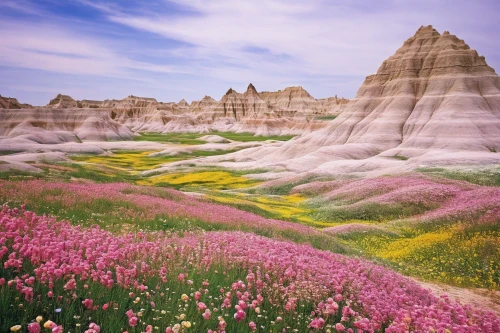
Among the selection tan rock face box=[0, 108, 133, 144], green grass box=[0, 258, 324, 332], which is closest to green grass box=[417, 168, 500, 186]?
green grass box=[0, 258, 324, 332]

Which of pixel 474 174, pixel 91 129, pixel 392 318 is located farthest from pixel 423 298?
pixel 91 129

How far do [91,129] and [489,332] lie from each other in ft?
540

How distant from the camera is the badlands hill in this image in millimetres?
72688

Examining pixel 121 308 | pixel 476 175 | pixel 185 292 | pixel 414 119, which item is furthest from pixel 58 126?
pixel 121 308

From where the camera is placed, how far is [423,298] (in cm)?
1041

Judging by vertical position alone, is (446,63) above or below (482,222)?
above

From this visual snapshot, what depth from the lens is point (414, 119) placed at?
8812 centimetres

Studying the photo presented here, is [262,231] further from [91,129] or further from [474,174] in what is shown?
[91,129]

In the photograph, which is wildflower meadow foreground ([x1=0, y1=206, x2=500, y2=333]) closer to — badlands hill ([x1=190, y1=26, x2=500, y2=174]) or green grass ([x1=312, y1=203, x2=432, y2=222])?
green grass ([x1=312, y1=203, x2=432, y2=222])

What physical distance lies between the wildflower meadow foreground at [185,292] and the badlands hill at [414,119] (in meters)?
56.6

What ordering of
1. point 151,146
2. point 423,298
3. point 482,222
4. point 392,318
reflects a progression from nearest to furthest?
1. point 392,318
2. point 423,298
3. point 482,222
4. point 151,146

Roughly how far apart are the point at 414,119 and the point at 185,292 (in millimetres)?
90940

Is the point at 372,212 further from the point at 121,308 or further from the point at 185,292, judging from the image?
A: the point at 121,308

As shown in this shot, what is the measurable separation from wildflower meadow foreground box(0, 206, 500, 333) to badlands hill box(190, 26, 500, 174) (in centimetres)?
5659
